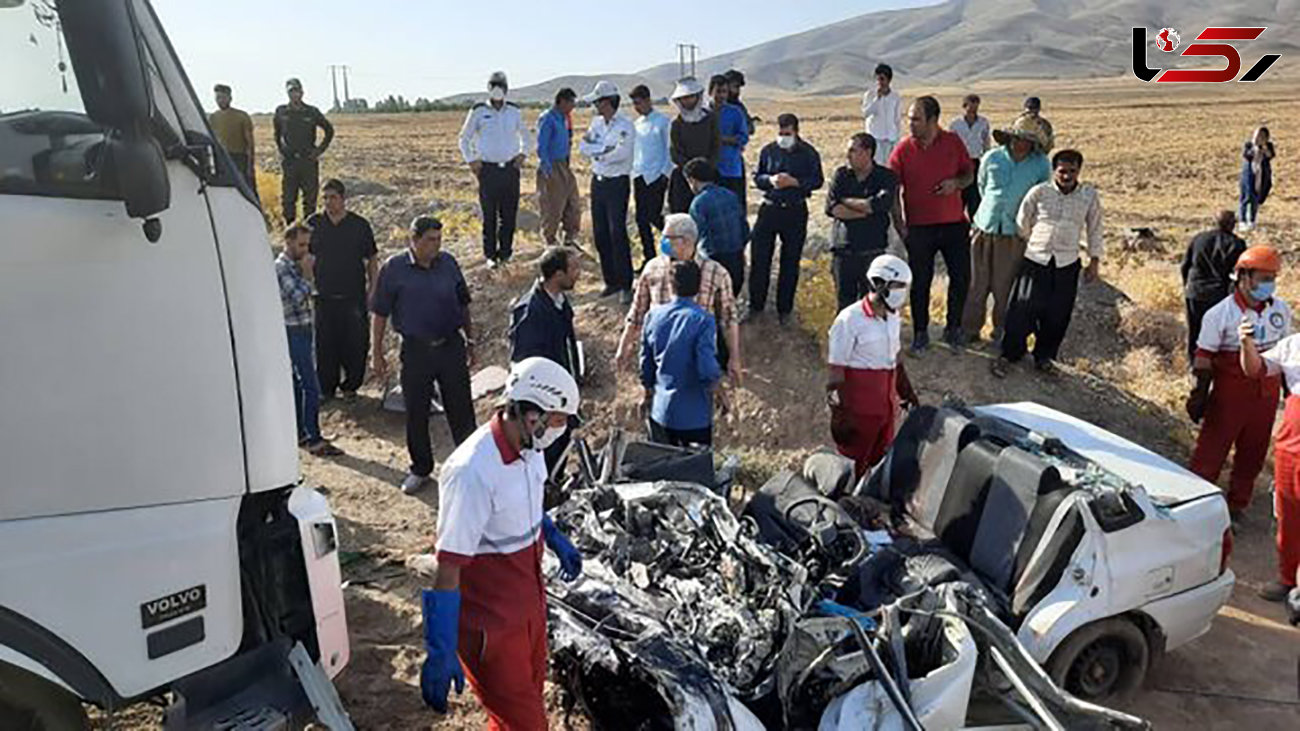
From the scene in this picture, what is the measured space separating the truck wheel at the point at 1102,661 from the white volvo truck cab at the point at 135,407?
3.55 meters

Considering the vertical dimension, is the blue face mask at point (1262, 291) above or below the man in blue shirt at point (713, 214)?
below

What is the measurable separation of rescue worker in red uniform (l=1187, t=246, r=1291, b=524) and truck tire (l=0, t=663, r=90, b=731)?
6.90 metres

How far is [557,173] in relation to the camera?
11.8 meters

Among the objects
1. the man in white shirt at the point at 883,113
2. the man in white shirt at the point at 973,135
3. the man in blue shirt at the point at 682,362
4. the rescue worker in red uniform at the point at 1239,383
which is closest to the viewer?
the man in blue shirt at the point at 682,362

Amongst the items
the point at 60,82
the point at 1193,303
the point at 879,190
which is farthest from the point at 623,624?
the point at 1193,303

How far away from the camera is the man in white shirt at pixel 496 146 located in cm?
1086

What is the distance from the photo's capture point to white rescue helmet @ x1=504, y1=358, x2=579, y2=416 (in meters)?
3.84

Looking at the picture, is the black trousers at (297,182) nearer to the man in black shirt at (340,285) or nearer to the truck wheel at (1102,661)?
the man in black shirt at (340,285)

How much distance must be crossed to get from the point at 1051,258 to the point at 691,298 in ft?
12.3

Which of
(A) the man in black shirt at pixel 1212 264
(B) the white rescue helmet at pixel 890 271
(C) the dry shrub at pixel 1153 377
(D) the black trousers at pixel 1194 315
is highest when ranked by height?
(B) the white rescue helmet at pixel 890 271

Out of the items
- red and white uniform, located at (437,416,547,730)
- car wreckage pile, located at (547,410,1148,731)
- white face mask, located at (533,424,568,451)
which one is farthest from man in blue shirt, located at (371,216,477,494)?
white face mask, located at (533,424,568,451)

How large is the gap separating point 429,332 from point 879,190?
375cm

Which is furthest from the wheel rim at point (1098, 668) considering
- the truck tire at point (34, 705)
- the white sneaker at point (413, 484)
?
the white sneaker at point (413, 484)

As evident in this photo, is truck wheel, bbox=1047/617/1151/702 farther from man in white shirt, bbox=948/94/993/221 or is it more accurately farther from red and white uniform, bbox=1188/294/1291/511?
man in white shirt, bbox=948/94/993/221
